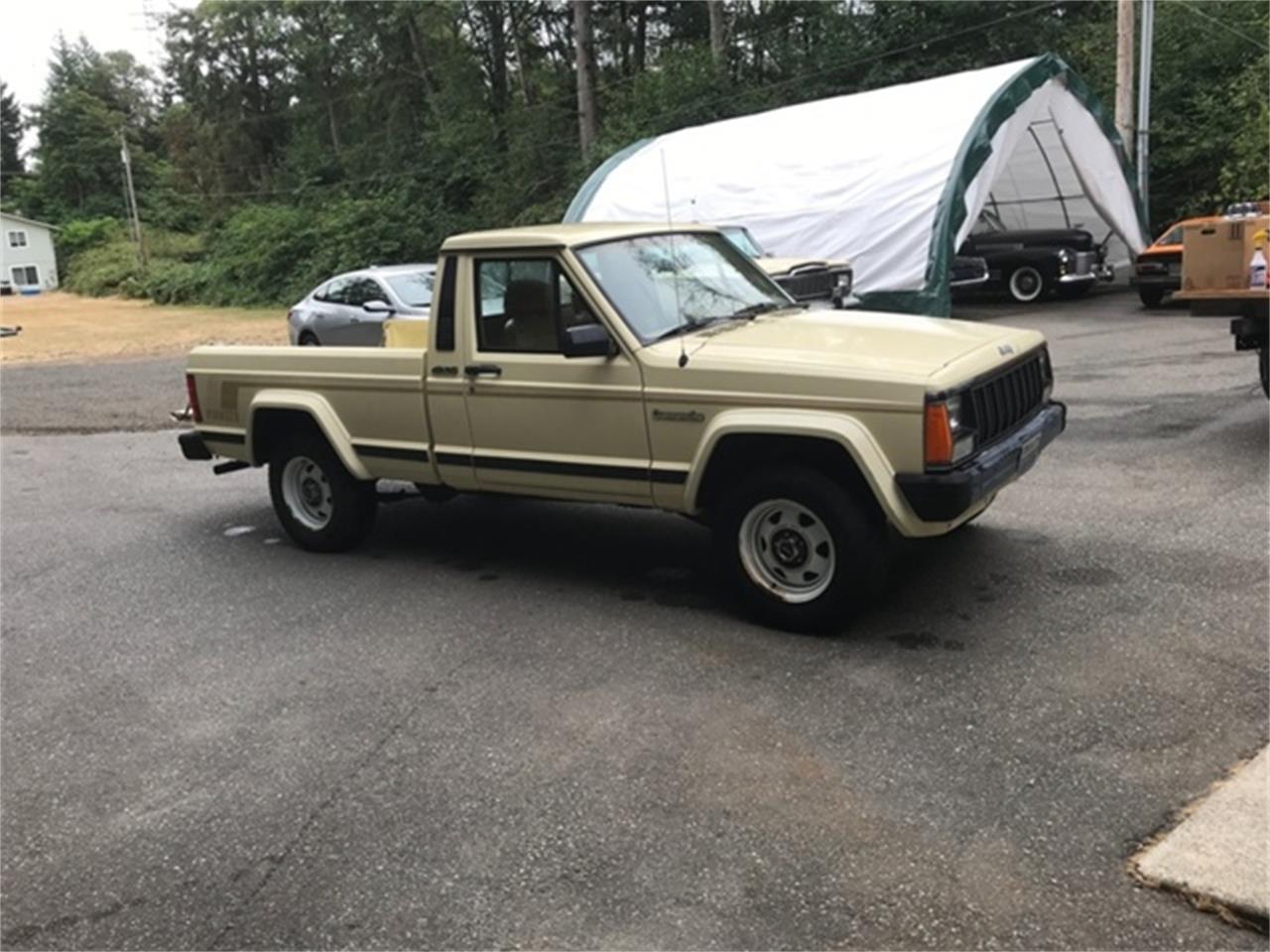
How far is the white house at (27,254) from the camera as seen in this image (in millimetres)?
70000

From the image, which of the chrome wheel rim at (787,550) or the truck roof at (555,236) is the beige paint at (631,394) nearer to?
the truck roof at (555,236)

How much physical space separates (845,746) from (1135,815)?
38.9 inches

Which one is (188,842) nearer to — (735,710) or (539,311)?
(735,710)

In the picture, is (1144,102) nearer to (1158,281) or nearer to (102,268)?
(1158,281)

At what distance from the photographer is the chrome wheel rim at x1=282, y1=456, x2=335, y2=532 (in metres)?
6.86

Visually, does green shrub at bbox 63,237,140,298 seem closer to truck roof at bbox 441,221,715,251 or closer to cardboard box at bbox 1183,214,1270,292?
truck roof at bbox 441,221,715,251

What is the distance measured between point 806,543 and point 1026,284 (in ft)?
55.1

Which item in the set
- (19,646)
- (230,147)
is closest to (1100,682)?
(19,646)

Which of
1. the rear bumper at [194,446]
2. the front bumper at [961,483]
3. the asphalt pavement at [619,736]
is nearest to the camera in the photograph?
the asphalt pavement at [619,736]

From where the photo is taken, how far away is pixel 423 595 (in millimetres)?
5965

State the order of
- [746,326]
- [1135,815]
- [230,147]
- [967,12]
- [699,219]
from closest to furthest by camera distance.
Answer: [1135,815], [746,326], [699,219], [967,12], [230,147]

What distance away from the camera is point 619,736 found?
4.19 m

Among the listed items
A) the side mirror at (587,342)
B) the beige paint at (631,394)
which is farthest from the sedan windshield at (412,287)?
the side mirror at (587,342)

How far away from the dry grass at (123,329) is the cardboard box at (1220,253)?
2002 cm
